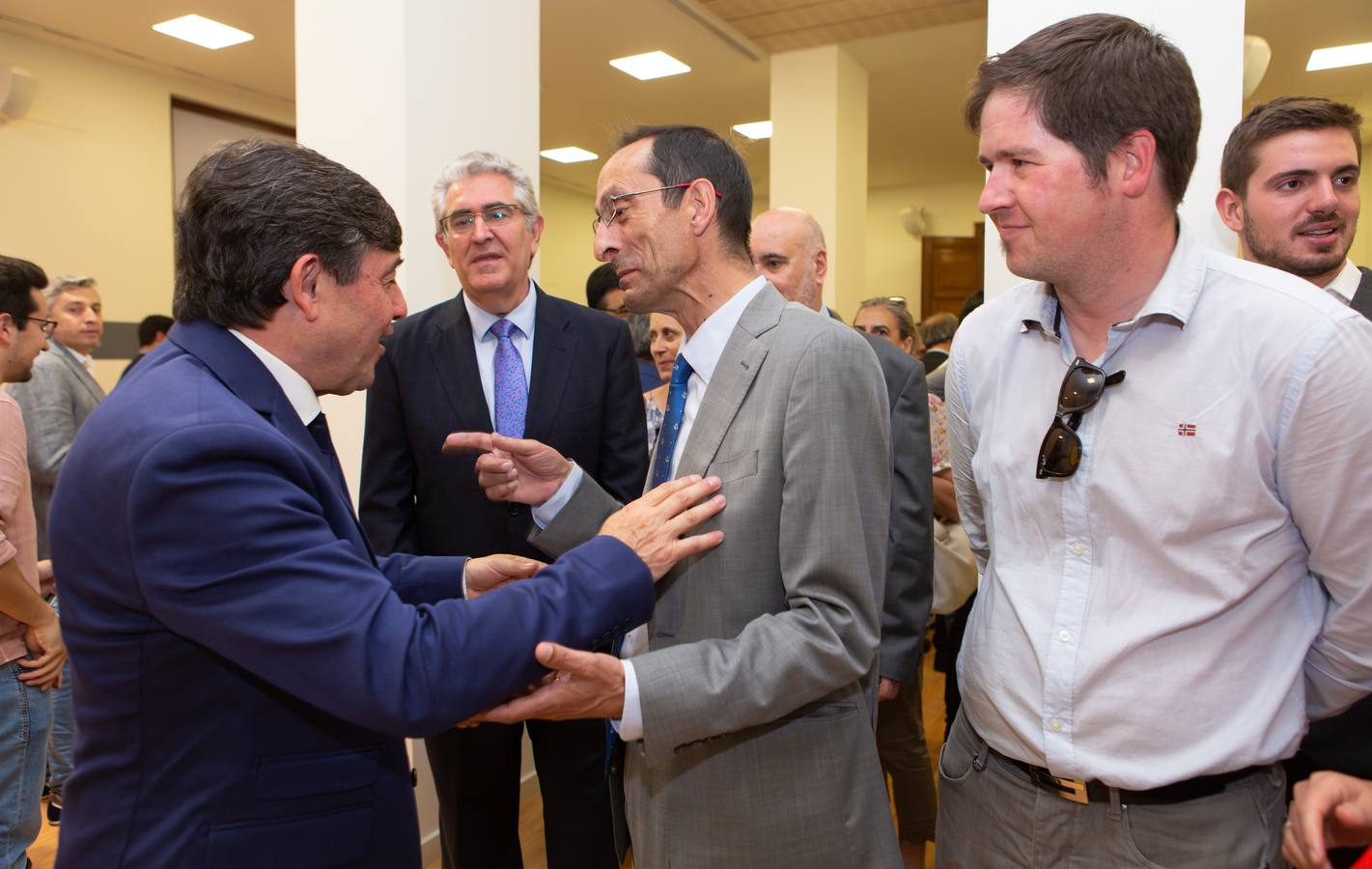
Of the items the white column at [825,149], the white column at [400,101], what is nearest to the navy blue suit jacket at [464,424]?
the white column at [400,101]

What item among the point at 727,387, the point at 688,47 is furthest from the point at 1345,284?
A: the point at 688,47

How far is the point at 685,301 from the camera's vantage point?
1.63 metres

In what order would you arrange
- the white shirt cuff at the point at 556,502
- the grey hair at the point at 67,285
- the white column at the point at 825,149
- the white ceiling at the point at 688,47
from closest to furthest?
the white shirt cuff at the point at 556,502 → the grey hair at the point at 67,285 → the white ceiling at the point at 688,47 → the white column at the point at 825,149

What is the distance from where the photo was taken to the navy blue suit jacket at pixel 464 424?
2.44 meters

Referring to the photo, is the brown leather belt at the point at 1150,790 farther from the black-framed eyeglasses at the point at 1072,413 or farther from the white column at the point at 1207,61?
the white column at the point at 1207,61

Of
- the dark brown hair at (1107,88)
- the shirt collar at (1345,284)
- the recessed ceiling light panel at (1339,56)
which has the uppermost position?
the recessed ceiling light panel at (1339,56)

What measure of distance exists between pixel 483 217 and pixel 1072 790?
6.56 ft

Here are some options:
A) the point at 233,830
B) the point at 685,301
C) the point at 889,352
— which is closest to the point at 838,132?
the point at 889,352

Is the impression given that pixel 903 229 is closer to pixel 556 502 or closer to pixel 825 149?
pixel 825 149

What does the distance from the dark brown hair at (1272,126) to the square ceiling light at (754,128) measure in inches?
310

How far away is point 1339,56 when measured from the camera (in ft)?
24.5

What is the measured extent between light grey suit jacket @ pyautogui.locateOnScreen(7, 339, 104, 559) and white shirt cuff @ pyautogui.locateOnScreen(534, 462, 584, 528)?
3094mm

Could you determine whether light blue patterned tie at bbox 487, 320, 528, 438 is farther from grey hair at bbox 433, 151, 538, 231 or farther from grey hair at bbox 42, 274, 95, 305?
grey hair at bbox 42, 274, 95, 305

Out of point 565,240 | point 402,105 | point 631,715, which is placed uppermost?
point 565,240
